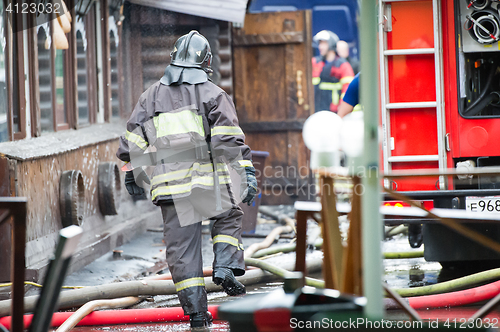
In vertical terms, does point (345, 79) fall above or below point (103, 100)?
above

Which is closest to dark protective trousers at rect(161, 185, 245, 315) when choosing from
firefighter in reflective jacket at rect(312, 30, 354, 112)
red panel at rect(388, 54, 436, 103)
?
red panel at rect(388, 54, 436, 103)

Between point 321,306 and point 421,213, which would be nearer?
point 321,306

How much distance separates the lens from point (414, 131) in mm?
4895

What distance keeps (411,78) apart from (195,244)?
2341 millimetres

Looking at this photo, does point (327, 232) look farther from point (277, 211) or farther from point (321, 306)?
point (277, 211)

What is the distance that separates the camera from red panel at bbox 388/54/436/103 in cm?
486

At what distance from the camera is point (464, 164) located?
4.79 metres

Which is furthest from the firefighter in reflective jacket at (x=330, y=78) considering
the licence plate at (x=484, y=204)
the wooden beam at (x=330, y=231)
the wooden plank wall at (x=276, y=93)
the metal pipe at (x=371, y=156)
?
the metal pipe at (x=371, y=156)

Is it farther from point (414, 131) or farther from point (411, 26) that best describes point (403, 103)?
point (411, 26)

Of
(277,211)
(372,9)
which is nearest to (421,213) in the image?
(372,9)

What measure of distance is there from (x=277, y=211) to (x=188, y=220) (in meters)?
5.12

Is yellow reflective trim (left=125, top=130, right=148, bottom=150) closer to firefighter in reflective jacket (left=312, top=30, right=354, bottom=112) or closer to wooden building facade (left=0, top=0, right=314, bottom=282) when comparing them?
wooden building facade (left=0, top=0, right=314, bottom=282)

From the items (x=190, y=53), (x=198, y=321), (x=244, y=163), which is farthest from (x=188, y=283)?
(x=190, y=53)

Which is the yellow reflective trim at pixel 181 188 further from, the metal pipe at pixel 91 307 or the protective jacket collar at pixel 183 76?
the metal pipe at pixel 91 307
